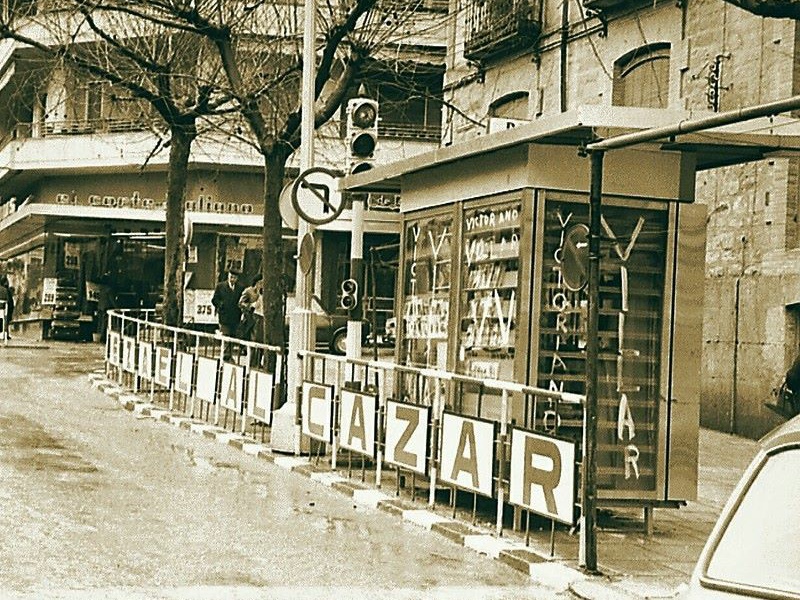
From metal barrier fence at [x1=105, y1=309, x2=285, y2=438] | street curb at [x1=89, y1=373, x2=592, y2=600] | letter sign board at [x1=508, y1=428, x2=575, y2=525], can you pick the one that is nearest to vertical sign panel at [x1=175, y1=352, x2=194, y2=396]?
metal barrier fence at [x1=105, y1=309, x2=285, y2=438]

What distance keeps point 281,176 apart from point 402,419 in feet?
28.9

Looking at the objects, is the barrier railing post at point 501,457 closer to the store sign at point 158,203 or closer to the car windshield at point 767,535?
the car windshield at point 767,535

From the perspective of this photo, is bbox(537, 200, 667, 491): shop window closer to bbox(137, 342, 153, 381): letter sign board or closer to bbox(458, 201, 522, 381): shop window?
bbox(458, 201, 522, 381): shop window

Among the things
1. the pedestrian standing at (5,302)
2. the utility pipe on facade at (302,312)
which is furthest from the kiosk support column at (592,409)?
the pedestrian standing at (5,302)

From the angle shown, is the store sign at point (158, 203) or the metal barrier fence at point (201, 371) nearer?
the metal barrier fence at point (201, 371)

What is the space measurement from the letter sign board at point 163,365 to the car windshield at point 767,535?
1921 centimetres

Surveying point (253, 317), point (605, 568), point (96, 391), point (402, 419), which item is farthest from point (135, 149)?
point (605, 568)

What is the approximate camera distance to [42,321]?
45.4 meters

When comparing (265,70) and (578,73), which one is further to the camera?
(265,70)

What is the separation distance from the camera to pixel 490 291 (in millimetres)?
12625

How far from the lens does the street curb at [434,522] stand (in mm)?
9500

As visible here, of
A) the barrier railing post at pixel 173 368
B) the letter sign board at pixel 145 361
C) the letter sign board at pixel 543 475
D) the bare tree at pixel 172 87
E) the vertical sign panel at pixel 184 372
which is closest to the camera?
the letter sign board at pixel 543 475

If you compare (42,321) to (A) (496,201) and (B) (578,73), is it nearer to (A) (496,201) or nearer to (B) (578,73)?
(B) (578,73)

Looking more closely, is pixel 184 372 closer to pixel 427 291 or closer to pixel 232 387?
pixel 232 387
